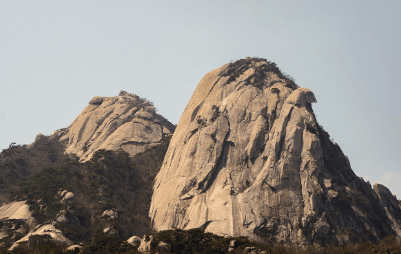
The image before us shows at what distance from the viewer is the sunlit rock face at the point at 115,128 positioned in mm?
99000

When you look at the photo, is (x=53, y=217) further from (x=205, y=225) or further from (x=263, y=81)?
(x=263, y=81)

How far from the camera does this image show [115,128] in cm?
10469

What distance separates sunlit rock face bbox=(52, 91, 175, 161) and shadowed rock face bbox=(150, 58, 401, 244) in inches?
800

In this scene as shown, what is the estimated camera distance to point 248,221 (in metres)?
61.7

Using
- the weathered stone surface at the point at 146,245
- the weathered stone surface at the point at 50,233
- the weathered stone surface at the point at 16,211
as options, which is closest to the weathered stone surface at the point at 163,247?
the weathered stone surface at the point at 146,245

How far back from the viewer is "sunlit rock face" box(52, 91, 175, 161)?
99.0 metres

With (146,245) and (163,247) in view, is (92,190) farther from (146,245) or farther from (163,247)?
(163,247)

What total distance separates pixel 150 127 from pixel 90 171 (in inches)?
1067

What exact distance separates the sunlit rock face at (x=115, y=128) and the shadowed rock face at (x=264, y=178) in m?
20.3

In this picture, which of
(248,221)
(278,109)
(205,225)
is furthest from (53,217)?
(278,109)

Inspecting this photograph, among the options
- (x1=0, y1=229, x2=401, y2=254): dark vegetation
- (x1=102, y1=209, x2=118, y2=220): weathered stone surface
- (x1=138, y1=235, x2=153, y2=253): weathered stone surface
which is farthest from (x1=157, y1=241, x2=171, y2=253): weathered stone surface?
(x1=102, y1=209, x2=118, y2=220): weathered stone surface

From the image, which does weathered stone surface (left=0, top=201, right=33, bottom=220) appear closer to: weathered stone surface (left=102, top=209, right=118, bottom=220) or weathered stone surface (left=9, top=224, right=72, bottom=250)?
weathered stone surface (left=9, top=224, right=72, bottom=250)

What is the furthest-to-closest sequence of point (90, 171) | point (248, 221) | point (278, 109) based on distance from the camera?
1. point (90, 171)
2. point (278, 109)
3. point (248, 221)

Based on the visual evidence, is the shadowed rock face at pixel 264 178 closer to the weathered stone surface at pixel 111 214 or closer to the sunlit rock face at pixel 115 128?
the weathered stone surface at pixel 111 214
